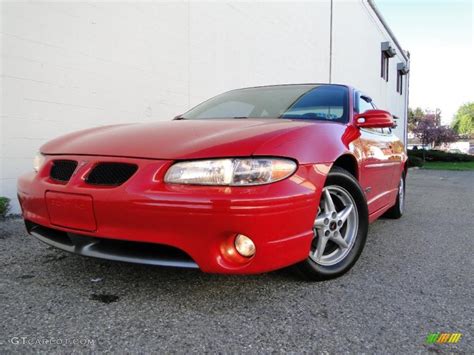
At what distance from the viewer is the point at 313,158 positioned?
2.18m

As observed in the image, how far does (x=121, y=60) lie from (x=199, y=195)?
3.57m

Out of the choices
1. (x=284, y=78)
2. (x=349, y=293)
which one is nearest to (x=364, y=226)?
(x=349, y=293)

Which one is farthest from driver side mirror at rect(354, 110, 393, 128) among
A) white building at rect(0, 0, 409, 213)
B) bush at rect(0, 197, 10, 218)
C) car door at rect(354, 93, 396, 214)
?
bush at rect(0, 197, 10, 218)

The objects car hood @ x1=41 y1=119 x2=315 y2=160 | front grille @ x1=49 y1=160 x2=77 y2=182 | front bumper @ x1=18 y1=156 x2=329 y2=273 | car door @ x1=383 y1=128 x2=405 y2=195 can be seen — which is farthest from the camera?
car door @ x1=383 y1=128 x2=405 y2=195

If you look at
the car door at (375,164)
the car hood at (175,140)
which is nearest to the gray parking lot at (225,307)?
the car door at (375,164)

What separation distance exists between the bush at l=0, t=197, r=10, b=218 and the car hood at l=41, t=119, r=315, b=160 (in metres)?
1.59

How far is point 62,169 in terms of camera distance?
2254mm

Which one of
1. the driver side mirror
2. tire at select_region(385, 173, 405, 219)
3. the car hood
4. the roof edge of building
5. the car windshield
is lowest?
tire at select_region(385, 173, 405, 219)

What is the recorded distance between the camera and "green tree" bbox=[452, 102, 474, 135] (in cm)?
8688

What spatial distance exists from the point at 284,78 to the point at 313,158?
23.4 feet

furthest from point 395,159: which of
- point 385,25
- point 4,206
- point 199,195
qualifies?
point 385,25

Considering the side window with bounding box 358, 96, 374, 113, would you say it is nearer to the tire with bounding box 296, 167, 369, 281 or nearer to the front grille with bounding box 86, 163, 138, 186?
the tire with bounding box 296, 167, 369, 281

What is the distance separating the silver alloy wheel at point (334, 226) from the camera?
2.39 m

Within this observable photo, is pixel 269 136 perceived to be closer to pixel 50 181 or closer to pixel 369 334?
pixel 369 334
